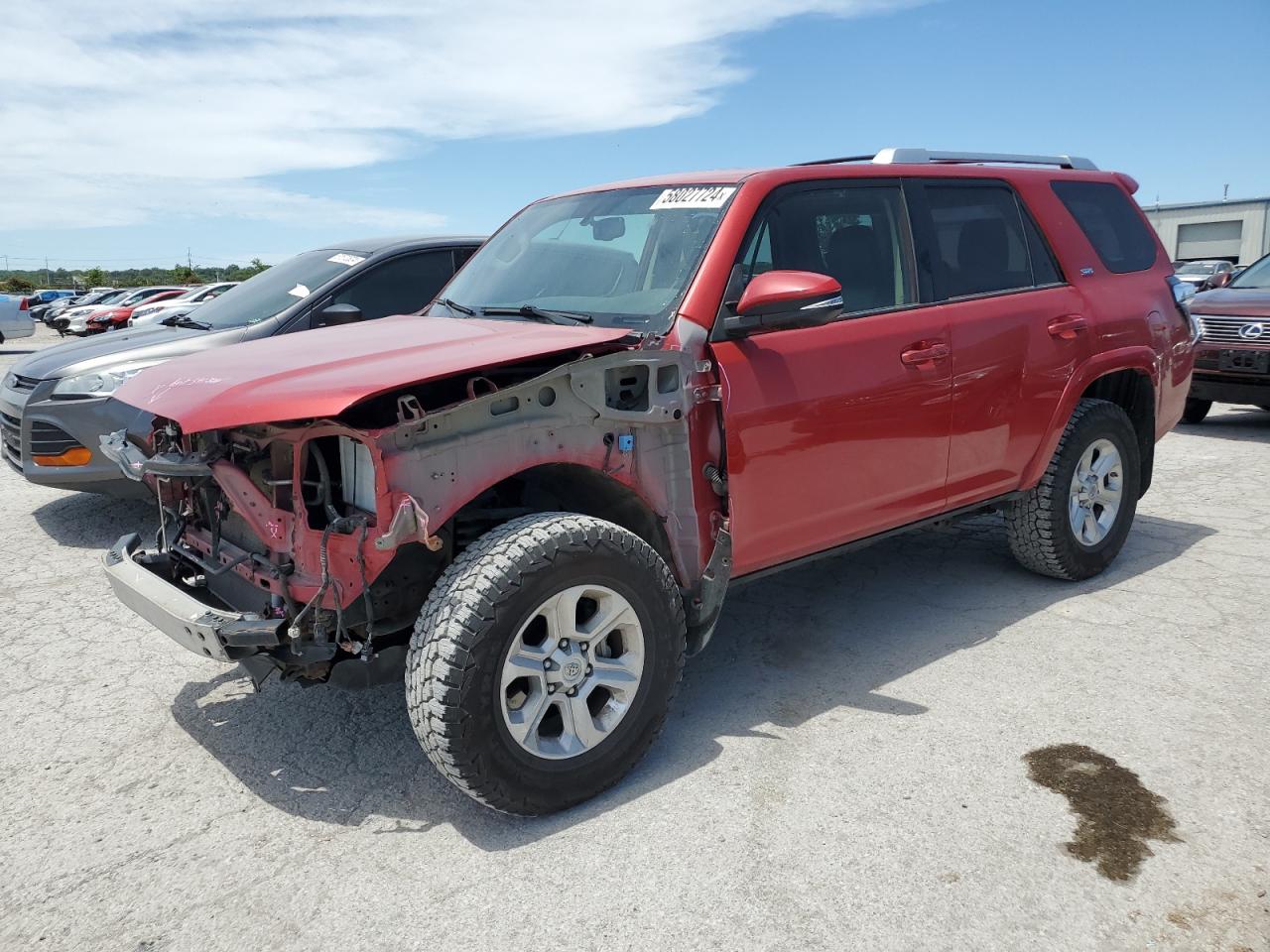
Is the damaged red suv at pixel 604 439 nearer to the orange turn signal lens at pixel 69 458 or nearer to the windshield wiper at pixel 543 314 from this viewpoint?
the windshield wiper at pixel 543 314

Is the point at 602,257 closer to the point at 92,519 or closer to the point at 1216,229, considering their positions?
the point at 92,519

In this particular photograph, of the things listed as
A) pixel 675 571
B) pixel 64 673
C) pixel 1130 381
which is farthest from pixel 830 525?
pixel 64 673

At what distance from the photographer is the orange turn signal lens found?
5.77 meters

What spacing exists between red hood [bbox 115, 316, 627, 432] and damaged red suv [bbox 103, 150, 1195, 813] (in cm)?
1

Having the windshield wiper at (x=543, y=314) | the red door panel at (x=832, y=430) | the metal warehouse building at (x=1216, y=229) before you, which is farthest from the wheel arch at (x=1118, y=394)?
the metal warehouse building at (x=1216, y=229)

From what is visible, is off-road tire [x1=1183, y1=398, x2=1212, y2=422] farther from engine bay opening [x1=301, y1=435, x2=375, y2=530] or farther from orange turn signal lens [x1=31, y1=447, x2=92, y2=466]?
orange turn signal lens [x1=31, y1=447, x2=92, y2=466]

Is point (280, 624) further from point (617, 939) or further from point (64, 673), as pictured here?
point (64, 673)

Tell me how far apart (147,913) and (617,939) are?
123 cm

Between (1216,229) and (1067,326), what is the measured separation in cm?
4812

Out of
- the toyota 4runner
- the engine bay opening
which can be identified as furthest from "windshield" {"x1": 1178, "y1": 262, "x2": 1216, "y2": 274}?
the engine bay opening

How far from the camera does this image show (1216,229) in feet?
147

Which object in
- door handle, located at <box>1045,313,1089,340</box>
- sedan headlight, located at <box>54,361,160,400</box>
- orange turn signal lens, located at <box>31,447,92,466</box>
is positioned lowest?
orange turn signal lens, located at <box>31,447,92,466</box>

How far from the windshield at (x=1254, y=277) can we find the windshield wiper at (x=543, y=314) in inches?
340

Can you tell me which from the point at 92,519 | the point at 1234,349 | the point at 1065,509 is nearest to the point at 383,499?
the point at 1065,509
